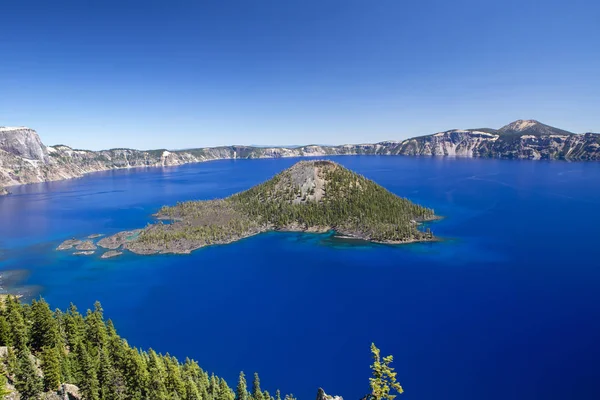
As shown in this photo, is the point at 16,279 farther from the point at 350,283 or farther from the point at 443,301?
the point at 443,301

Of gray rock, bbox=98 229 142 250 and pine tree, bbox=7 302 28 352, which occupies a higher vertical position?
pine tree, bbox=7 302 28 352

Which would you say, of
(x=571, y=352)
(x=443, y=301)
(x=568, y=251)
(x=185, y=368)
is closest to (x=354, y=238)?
(x=443, y=301)

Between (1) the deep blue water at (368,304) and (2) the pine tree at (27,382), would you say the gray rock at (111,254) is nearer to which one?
(1) the deep blue water at (368,304)

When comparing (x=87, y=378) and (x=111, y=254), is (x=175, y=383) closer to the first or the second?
(x=87, y=378)

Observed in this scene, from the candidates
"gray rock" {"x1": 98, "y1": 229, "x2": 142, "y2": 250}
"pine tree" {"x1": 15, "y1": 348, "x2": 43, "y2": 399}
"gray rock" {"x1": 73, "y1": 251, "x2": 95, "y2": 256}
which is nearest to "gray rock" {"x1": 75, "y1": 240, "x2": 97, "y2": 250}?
"gray rock" {"x1": 98, "y1": 229, "x2": 142, "y2": 250}

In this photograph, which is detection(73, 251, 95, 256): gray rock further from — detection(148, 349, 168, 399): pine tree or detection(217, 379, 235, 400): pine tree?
detection(217, 379, 235, 400): pine tree

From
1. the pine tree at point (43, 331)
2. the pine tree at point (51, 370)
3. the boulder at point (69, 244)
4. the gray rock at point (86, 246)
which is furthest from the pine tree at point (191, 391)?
the boulder at point (69, 244)
